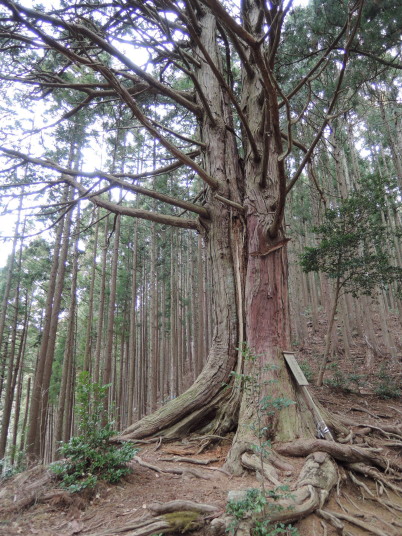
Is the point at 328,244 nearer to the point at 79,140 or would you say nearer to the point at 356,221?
the point at 356,221

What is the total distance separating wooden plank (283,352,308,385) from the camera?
13.0 feet

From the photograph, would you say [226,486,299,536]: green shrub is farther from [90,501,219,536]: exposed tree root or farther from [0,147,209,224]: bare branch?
[0,147,209,224]: bare branch

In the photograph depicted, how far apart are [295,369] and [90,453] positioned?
7.86ft

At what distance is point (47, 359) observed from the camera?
34.1 feet

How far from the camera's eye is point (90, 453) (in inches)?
123

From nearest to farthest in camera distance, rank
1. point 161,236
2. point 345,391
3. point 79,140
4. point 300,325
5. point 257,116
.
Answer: point 257,116 < point 345,391 < point 79,140 < point 300,325 < point 161,236

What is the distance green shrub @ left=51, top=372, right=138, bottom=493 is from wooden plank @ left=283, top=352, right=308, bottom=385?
1980 mm

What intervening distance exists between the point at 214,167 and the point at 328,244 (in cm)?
381

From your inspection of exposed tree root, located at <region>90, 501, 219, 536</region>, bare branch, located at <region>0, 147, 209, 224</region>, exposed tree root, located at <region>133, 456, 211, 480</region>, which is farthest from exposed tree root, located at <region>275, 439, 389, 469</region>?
bare branch, located at <region>0, 147, 209, 224</region>

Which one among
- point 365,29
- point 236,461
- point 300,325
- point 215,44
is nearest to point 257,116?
point 215,44

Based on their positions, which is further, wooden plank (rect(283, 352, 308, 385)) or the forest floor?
wooden plank (rect(283, 352, 308, 385))

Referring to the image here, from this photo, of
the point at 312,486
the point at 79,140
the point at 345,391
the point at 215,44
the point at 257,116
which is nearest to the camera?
the point at 312,486

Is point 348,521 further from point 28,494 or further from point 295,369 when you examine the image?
point 28,494

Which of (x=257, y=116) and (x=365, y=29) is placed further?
(x=365, y=29)
